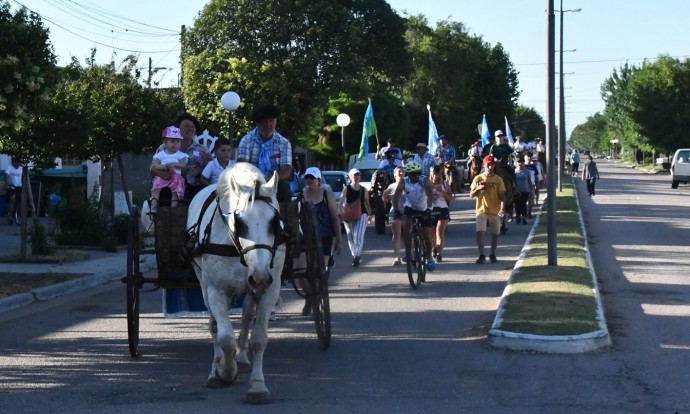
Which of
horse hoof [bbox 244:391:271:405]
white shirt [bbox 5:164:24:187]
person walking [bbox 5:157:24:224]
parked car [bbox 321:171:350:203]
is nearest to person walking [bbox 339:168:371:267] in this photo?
horse hoof [bbox 244:391:271:405]

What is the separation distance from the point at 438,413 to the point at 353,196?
1097 cm

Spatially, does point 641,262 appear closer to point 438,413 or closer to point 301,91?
point 438,413

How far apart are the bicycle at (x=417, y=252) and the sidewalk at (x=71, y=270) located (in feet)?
13.4

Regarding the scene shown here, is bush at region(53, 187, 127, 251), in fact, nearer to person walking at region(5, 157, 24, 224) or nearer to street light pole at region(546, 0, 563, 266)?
person walking at region(5, 157, 24, 224)

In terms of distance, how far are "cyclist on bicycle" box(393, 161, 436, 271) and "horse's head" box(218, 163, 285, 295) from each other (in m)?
8.15

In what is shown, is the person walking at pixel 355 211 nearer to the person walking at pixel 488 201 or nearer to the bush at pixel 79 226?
the person walking at pixel 488 201

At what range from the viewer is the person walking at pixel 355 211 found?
1842cm

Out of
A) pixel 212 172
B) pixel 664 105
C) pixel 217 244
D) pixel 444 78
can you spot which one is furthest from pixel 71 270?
pixel 664 105

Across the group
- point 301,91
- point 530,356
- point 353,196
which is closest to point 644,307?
point 530,356

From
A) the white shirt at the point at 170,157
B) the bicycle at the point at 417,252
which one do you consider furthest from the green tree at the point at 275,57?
the white shirt at the point at 170,157

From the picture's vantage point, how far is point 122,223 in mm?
22609

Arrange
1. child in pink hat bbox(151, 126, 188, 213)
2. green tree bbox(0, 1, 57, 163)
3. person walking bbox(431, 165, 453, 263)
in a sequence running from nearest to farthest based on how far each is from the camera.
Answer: child in pink hat bbox(151, 126, 188, 213) < green tree bbox(0, 1, 57, 163) < person walking bbox(431, 165, 453, 263)

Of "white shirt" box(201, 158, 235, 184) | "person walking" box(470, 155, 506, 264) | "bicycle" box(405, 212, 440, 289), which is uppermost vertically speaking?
"white shirt" box(201, 158, 235, 184)

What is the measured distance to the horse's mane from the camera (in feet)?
25.6
